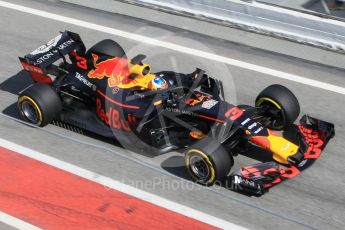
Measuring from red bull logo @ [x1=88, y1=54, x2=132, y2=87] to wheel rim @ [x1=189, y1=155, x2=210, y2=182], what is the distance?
5.88 feet

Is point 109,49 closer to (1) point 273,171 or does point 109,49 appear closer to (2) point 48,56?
(2) point 48,56

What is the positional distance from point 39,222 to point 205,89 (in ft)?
11.0

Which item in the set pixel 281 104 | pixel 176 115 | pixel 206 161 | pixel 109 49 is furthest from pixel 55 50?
pixel 281 104

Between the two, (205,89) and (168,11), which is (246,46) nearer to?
(168,11)

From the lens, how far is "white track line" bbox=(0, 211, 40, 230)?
7.66 metres

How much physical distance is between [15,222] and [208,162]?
2.71 m

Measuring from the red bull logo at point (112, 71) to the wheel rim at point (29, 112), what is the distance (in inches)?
43.7

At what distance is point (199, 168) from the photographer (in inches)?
321

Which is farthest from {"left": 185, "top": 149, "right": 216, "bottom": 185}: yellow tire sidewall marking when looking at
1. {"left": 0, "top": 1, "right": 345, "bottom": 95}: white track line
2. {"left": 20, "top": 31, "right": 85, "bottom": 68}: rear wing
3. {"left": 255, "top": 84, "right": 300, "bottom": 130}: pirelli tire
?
{"left": 0, "top": 1, "right": 345, "bottom": 95}: white track line

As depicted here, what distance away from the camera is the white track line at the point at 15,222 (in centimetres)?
766

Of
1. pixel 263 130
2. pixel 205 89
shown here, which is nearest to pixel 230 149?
pixel 263 130

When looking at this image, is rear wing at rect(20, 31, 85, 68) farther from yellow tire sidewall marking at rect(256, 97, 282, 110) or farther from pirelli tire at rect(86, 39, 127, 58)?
yellow tire sidewall marking at rect(256, 97, 282, 110)

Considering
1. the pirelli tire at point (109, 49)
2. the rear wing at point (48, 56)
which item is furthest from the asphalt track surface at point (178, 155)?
the pirelli tire at point (109, 49)

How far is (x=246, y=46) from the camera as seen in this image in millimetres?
Answer: 12039
